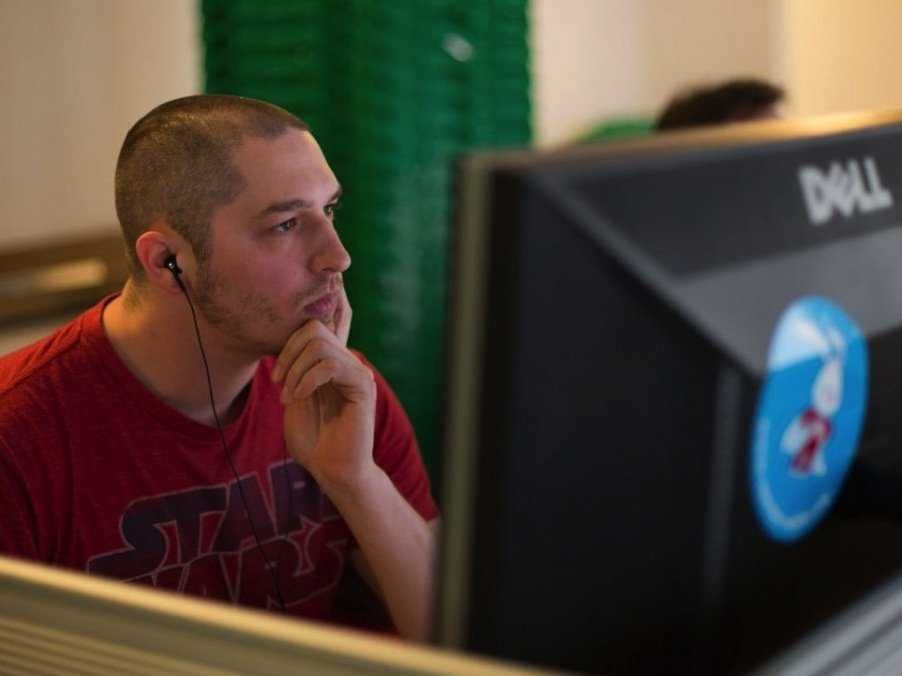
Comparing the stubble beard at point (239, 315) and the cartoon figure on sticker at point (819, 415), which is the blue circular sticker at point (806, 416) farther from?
the stubble beard at point (239, 315)

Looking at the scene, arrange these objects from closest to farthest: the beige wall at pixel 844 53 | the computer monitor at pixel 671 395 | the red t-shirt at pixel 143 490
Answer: the computer monitor at pixel 671 395 < the red t-shirt at pixel 143 490 < the beige wall at pixel 844 53

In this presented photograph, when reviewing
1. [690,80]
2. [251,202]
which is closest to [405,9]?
[251,202]

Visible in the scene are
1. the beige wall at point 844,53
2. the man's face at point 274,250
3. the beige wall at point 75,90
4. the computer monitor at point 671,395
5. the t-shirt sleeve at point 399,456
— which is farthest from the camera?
the beige wall at point 844,53

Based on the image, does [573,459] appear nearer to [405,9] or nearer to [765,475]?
[765,475]

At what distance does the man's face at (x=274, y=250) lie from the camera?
1.47 metres

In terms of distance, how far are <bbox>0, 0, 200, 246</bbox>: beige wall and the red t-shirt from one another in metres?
1.75

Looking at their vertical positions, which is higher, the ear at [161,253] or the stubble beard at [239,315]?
the ear at [161,253]

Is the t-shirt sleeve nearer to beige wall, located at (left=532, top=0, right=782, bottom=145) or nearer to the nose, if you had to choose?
the nose

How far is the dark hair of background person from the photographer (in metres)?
2.57

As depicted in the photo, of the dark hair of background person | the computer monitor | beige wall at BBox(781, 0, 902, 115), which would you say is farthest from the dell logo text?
beige wall at BBox(781, 0, 902, 115)

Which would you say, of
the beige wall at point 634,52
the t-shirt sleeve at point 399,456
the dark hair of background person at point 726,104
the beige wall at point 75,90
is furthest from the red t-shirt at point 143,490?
the beige wall at point 634,52

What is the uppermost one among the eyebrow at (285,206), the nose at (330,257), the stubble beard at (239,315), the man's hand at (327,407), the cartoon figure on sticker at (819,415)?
the cartoon figure on sticker at (819,415)

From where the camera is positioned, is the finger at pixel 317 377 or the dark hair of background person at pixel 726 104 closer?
the finger at pixel 317 377

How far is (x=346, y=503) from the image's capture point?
4.66 ft
